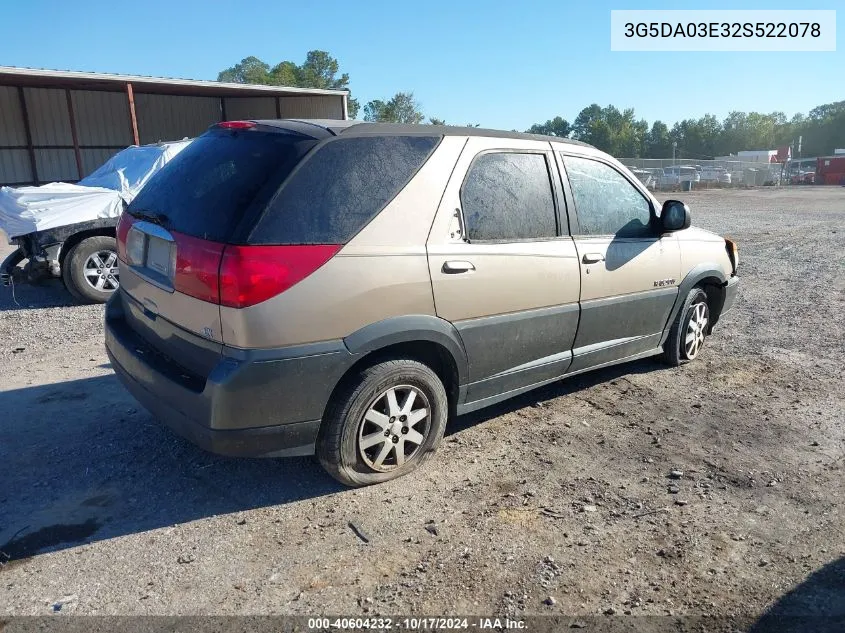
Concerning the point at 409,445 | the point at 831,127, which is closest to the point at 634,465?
the point at 409,445

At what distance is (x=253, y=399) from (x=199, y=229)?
85cm

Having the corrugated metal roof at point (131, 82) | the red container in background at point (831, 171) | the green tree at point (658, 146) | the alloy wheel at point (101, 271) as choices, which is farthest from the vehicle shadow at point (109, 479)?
the green tree at point (658, 146)

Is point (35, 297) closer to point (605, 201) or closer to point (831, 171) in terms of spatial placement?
point (605, 201)

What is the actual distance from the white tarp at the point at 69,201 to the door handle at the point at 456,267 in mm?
4609

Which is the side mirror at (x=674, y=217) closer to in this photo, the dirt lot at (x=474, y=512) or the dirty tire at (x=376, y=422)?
the dirt lot at (x=474, y=512)

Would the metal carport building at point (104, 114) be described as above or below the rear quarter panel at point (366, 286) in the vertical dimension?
above

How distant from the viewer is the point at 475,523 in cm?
314

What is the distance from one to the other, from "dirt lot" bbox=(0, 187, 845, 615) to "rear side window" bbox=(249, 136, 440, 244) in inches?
54.8

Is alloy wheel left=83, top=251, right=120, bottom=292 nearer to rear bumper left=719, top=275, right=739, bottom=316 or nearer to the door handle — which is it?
the door handle

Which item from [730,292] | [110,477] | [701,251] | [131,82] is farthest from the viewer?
[131,82]

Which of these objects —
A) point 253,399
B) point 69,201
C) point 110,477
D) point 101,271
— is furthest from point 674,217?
point 69,201

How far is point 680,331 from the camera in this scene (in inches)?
207

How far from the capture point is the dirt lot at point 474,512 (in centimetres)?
265

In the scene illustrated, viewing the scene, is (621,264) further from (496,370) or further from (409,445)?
(409,445)
